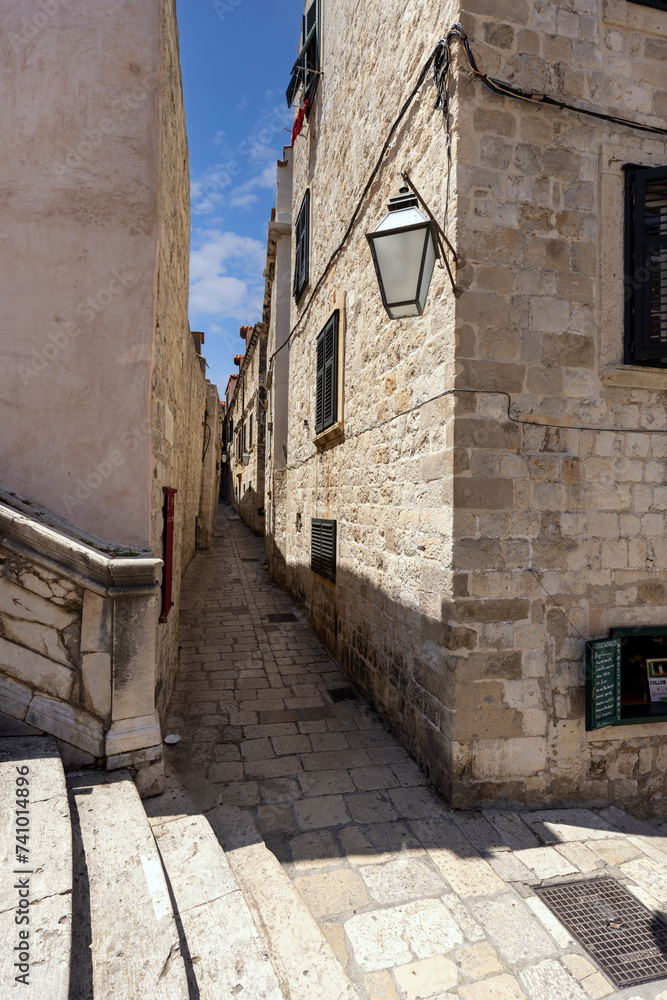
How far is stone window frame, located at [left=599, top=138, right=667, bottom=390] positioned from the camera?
3.69m

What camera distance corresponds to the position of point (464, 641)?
351cm

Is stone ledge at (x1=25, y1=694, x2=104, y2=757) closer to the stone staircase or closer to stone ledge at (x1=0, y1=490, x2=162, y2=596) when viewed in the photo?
the stone staircase

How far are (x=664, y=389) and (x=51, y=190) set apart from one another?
4.57m

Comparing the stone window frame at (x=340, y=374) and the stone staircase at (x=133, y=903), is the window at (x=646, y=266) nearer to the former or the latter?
the stone window frame at (x=340, y=374)

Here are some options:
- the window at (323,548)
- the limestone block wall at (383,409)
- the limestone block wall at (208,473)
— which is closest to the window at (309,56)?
the limestone block wall at (383,409)

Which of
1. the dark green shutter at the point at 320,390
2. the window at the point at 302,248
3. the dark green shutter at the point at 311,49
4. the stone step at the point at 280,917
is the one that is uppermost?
the dark green shutter at the point at 311,49

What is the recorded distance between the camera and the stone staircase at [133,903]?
5.82ft

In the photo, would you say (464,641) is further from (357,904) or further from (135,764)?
(135,764)

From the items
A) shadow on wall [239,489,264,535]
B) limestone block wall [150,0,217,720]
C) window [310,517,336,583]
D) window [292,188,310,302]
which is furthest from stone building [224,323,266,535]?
limestone block wall [150,0,217,720]

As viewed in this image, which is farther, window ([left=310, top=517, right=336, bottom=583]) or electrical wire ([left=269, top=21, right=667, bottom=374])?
window ([left=310, top=517, right=336, bottom=583])

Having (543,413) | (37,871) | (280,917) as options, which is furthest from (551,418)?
(37,871)

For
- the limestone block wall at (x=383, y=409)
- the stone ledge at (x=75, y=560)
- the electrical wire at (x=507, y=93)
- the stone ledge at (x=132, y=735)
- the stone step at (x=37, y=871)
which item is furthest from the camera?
the limestone block wall at (x=383, y=409)

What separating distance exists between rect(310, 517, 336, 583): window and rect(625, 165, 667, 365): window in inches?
153

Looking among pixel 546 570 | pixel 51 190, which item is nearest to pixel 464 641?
pixel 546 570
